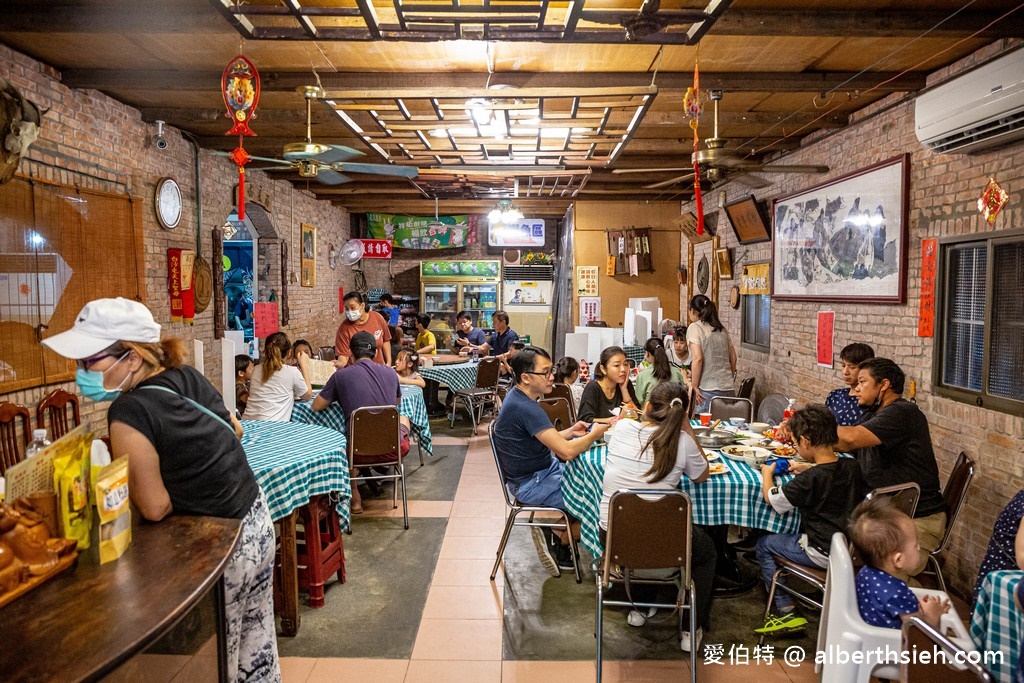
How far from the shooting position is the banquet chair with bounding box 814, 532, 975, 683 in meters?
2.38

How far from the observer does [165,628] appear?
5.15 feet

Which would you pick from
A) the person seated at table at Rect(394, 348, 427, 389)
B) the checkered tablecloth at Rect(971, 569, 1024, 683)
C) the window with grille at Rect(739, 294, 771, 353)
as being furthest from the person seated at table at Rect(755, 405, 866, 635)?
the window with grille at Rect(739, 294, 771, 353)

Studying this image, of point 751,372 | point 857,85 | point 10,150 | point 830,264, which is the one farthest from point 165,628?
point 751,372

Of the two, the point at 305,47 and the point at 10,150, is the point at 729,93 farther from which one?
the point at 10,150

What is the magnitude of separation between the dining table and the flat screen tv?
18.3ft

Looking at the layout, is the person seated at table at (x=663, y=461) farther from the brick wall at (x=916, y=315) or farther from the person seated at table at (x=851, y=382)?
the brick wall at (x=916, y=315)

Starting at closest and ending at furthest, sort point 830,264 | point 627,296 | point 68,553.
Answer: point 68,553
point 830,264
point 627,296

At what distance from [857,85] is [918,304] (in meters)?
1.61

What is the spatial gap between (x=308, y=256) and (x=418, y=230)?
11.7 feet

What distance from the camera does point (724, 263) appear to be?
8.80 metres

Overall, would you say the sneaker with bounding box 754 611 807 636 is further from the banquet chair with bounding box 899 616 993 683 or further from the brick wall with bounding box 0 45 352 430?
the brick wall with bounding box 0 45 352 430

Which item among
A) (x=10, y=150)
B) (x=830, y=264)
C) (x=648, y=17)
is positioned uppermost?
(x=648, y=17)

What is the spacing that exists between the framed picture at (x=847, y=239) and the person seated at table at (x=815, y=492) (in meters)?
2.22

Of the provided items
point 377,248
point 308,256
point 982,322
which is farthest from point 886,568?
point 377,248
